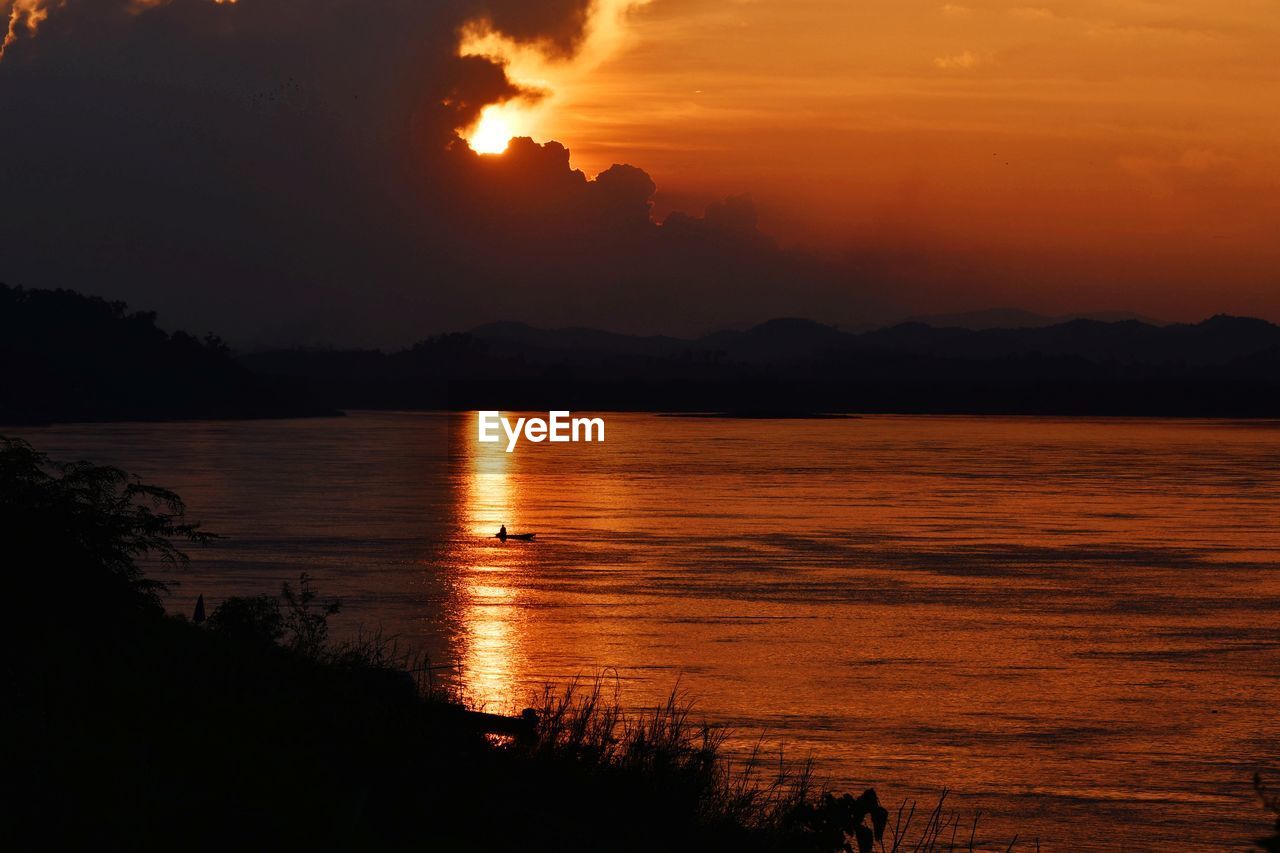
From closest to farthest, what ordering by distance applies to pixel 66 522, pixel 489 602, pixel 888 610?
pixel 66 522 < pixel 888 610 < pixel 489 602

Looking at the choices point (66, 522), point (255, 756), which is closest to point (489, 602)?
point (66, 522)

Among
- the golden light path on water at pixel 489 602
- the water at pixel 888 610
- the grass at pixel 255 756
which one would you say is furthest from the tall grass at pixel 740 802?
the golden light path on water at pixel 489 602

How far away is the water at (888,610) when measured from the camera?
79.6 feet

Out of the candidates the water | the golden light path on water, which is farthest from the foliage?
the water

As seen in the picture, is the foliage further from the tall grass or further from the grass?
the tall grass

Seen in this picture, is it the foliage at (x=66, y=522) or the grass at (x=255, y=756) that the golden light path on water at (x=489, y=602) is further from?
the grass at (x=255, y=756)

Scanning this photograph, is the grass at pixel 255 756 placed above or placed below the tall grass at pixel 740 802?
above

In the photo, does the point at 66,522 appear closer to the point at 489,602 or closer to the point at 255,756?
the point at 255,756

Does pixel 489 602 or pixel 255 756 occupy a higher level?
pixel 255 756

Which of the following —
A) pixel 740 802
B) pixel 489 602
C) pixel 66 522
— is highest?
pixel 66 522

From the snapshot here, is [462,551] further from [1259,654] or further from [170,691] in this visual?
[170,691]

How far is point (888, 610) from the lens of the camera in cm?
4200

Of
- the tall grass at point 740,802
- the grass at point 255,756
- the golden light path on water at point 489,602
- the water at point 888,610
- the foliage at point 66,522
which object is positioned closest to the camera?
the grass at point 255,756

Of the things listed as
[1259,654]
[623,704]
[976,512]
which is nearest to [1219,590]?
[1259,654]
